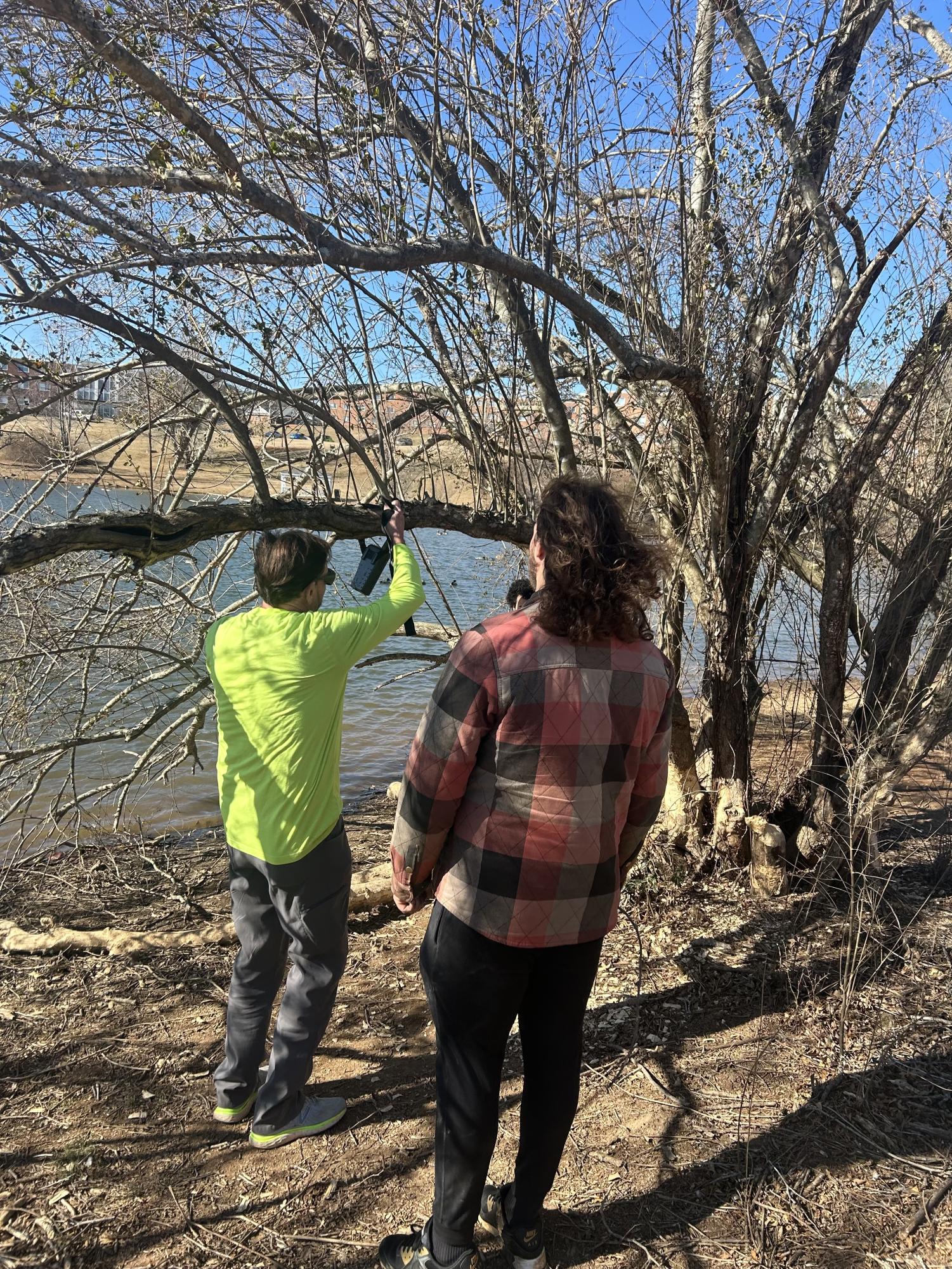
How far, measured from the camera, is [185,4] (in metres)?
3.07

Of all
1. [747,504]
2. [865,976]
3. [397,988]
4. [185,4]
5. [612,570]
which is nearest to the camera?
[612,570]

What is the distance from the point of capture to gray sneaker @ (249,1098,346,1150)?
258 cm

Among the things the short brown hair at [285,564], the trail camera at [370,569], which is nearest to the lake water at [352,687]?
the trail camera at [370,569]

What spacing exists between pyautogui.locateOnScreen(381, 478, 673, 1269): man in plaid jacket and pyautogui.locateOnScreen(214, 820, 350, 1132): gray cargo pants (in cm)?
66

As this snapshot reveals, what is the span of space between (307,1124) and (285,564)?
1.79 meters

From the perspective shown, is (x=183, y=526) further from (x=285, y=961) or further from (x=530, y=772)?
(x=530, y=772)

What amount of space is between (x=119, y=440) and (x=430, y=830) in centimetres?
362

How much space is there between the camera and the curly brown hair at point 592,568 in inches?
67.1

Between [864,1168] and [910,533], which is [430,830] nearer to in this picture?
[864,1168]

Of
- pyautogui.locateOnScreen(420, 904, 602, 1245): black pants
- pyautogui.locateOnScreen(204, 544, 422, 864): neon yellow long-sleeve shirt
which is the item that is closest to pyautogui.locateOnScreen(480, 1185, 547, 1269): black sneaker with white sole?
pyautogui.locateOnScreen(420, 904, 602, 1245): black pants

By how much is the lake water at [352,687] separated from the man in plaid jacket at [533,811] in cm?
155

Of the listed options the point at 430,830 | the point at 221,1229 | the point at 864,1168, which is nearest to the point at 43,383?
the point at 430,830

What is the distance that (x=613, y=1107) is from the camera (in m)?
2.72

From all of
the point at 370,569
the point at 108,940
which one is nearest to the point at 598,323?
the point at 370,569
